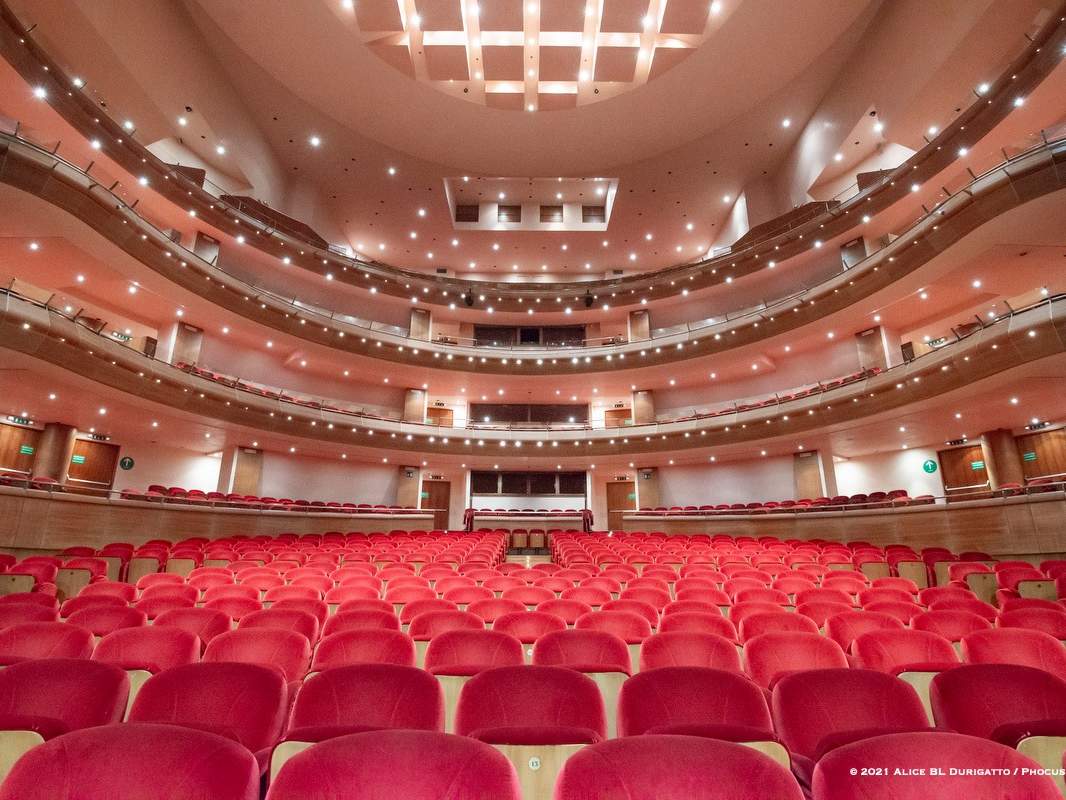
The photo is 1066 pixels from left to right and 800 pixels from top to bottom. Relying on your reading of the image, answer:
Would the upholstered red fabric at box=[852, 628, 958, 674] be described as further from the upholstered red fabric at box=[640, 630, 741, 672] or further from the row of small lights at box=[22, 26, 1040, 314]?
the row of small lights at box=[22, 26, 1040, 314]

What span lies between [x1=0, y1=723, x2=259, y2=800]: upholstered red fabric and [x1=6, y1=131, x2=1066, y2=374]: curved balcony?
11.4 metres

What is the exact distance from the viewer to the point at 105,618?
367 centimetres

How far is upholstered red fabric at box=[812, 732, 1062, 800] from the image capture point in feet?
4.25

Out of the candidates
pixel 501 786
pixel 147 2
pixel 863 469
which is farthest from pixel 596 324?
pixel 501 786

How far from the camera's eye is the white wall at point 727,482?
18.3 m

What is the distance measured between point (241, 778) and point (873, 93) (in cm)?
1916

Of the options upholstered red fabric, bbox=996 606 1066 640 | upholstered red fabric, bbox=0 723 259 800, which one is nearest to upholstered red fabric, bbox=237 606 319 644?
upholstered red fabric, bbox=0 723 259 800

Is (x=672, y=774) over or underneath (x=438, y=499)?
underneath

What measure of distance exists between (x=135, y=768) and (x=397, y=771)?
65cm

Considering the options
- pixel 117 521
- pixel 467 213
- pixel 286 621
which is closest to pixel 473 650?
pixel 286 621

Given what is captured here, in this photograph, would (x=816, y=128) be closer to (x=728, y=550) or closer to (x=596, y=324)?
(x=596, y=324)

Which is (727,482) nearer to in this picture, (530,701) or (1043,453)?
(1043,453)

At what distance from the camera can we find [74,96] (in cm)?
1100

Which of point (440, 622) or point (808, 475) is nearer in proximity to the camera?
point (440, 622)
